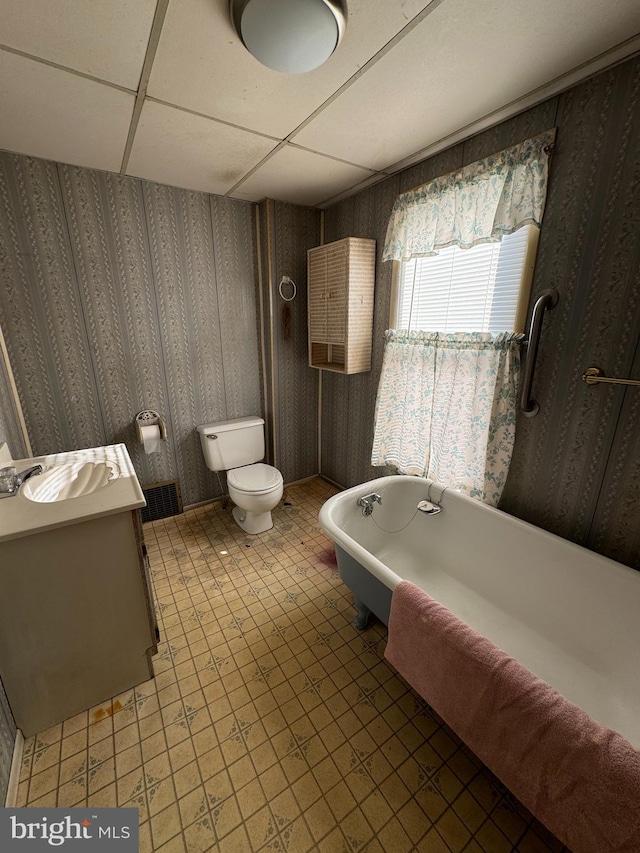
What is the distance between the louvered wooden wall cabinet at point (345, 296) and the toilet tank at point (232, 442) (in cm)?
75

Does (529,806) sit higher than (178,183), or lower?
lower

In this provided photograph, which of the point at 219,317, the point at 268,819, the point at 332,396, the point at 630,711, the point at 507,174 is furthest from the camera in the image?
the point at 332,396

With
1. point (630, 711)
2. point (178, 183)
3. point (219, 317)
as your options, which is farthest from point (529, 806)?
point (178, 183)

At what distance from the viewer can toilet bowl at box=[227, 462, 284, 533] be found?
226 centimetres

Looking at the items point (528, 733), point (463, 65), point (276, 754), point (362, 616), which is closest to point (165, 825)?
point (276, 754)

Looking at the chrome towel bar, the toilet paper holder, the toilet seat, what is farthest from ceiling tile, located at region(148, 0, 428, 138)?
the toilet seat

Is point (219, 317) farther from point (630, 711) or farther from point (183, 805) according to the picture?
point (630, 711)

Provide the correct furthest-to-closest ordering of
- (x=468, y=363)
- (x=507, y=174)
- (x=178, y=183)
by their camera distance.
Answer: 1. (x=178, y=183)
2. (x=468, y=363)
3. (x=507, y=174)

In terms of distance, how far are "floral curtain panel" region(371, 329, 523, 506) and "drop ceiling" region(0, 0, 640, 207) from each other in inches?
36.5

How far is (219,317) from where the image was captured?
2.51 m

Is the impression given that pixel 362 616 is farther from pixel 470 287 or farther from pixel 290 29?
pixel 290 29

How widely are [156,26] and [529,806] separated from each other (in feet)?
7.77

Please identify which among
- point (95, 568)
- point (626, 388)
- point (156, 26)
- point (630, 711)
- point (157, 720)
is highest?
point (156, 26)

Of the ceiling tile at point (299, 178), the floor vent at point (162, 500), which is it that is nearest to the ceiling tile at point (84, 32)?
the ceiling tile at point (299, 178)
